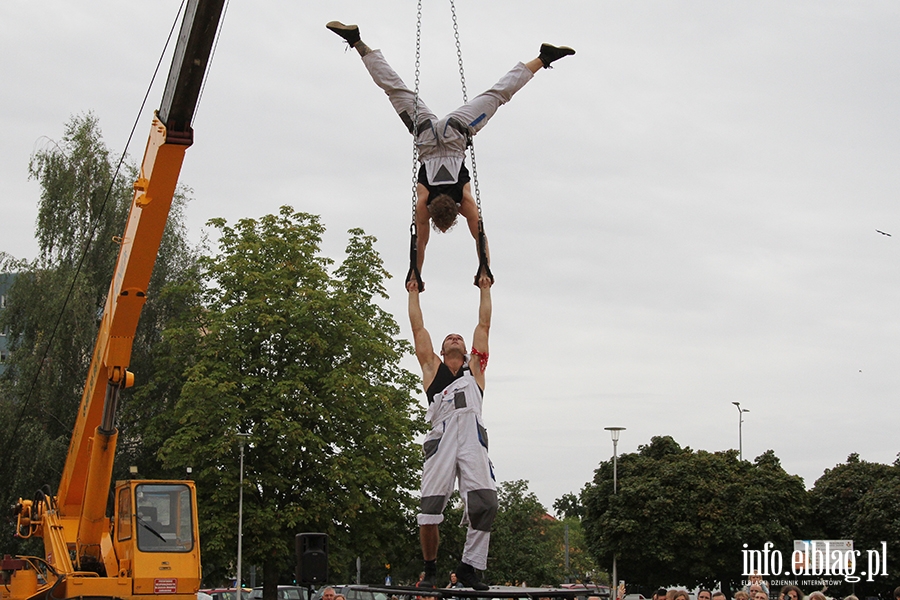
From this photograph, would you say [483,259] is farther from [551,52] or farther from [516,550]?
[516,550]

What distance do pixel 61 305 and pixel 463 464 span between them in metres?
27.3

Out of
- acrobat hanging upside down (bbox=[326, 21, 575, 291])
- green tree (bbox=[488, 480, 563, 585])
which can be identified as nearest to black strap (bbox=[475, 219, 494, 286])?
acrobat hanging upside down (bbox=[326, 21, 575, 291])

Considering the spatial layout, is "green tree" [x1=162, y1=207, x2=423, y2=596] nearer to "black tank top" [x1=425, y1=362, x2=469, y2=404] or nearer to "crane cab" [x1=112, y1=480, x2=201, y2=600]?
"crane cab" [x1=112, y1=480, x2=201, y2=600]

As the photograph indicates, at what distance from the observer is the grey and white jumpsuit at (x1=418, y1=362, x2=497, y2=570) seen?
8.21 meters

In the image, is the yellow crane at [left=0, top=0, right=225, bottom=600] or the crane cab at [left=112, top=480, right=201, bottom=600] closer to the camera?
the yellow crane at [left=0, top=0, right=225, bottom=600]

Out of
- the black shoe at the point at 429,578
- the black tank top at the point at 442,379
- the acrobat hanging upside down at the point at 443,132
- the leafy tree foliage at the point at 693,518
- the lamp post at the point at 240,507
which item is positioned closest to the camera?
the black shoe at the point at 429,578

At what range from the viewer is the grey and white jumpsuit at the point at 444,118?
344 inches

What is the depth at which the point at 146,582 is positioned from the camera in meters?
18.3

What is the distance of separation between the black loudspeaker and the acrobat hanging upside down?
5962 mm

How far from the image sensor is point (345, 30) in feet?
28.3

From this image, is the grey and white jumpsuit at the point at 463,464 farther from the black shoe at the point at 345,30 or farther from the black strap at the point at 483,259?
the black shoe at the point at 345,30

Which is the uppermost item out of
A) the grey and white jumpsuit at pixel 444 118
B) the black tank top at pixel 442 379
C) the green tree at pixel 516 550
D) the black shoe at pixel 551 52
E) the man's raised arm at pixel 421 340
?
the black shoe at pixel 551 52

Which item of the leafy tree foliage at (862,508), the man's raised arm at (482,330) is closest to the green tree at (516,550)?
the leafy tree foliage at (862,508)

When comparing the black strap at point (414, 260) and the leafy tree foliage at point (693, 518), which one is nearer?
the black strap at point (414, 260)
